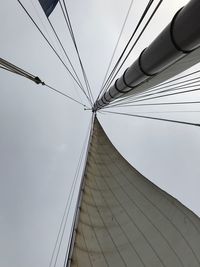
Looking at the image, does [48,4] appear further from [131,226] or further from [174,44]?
[131,226]

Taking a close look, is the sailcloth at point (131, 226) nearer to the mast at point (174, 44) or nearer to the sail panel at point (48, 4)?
the mast at point (174, 44)

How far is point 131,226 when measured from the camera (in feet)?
17.5

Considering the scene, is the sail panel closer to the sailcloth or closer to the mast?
the mast

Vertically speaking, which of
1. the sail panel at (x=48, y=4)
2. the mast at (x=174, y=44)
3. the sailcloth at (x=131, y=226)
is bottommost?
the sailcloth at (x=131, y=226)

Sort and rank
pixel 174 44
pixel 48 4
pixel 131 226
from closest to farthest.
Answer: pixel 174 44 → pixel 131 226 → pixel 48 4

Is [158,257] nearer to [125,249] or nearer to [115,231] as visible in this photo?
[125,249]

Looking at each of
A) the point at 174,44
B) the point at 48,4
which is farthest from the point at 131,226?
the point at 48,4

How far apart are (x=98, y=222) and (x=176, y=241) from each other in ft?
5.50

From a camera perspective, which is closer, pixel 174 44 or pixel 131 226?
pixel 174 44

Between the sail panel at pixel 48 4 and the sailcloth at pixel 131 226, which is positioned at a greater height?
the sail panel at pixel 48 4

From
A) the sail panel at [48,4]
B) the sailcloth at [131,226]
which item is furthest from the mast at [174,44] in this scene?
the sail panel at [48,4]

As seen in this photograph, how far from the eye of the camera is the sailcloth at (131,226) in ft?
14.9

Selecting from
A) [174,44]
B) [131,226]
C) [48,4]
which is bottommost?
[131,226]

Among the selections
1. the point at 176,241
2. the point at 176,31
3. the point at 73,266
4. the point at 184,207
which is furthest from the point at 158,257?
the point at 176,31
